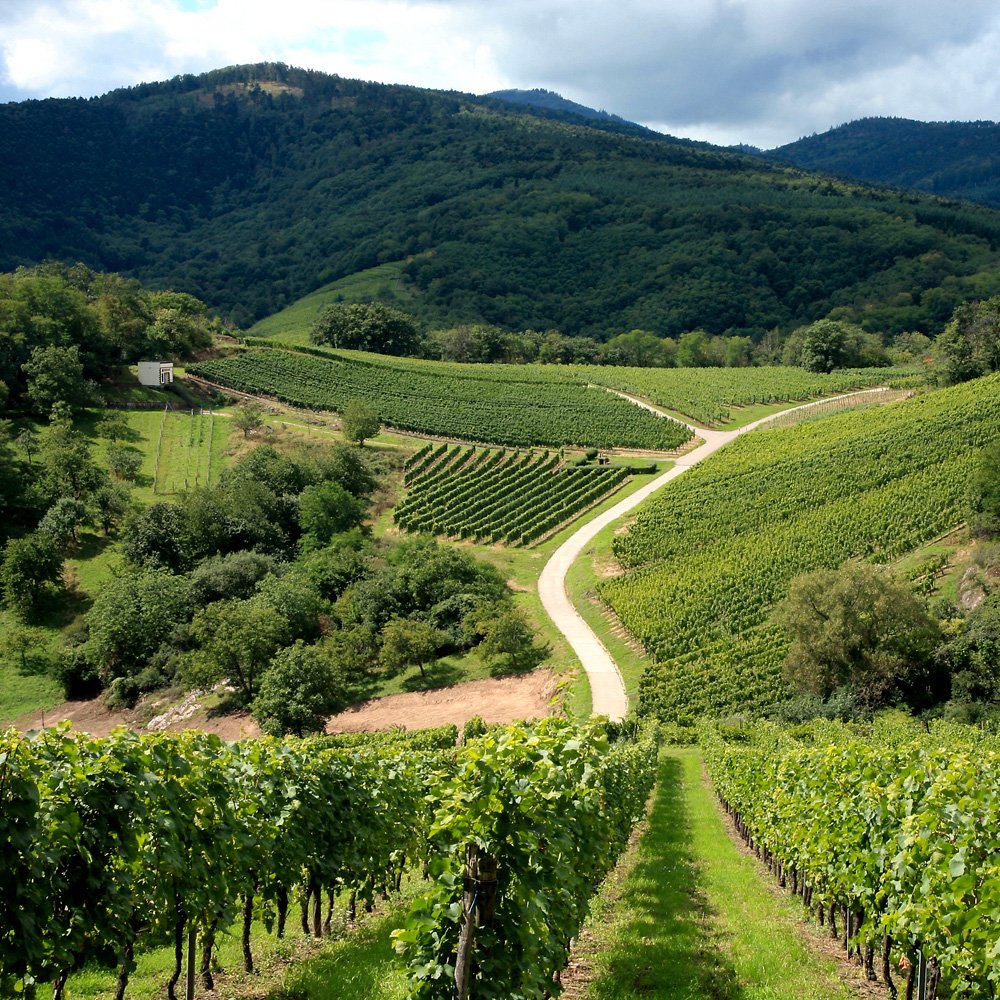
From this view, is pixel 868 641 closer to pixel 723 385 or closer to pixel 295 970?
pixel 295 970

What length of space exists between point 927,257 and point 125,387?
180526 millimetres

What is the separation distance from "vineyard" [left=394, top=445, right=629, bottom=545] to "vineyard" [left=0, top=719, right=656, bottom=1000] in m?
48.6

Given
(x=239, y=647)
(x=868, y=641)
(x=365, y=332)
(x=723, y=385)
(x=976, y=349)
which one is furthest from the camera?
(x=365, y=332)

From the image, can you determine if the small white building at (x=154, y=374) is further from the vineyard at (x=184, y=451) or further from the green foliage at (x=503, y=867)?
the green foliage at (x=503, y=867)

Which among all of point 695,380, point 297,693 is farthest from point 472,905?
point 695,380

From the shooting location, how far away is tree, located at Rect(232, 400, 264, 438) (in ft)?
250

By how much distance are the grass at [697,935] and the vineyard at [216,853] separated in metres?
1.29

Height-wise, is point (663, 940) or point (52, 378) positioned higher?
point (52, 378)

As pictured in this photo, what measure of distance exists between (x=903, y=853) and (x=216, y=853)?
25.2ft

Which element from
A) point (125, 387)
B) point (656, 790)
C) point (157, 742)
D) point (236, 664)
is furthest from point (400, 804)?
point (125, 387)

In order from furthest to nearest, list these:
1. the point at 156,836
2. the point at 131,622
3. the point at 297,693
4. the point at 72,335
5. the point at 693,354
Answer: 1. the point at 693,354
2. the point at 72,335
3. the point at 131,622
4. the point at 297,693
5. the point at 156,836

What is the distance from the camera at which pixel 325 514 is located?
5962cm

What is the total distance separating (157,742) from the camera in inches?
356

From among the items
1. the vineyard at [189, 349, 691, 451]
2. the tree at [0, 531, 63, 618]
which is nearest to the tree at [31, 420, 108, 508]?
the tree at [0, 531, 63, 618]
